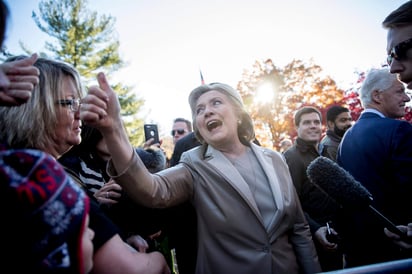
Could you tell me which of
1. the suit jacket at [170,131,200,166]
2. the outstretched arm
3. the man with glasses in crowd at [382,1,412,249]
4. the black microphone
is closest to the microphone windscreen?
the black microphone

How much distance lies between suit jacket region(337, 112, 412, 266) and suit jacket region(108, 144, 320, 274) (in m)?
0.67

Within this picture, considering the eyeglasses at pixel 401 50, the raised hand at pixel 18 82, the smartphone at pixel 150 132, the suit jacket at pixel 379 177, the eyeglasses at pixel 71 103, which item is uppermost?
the raised hand at pixel 18 82

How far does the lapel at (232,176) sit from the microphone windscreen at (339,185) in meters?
0.53

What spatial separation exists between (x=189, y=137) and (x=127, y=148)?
2.57 meters

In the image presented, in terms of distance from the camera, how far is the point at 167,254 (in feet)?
9.87

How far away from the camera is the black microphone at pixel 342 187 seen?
1.83 m

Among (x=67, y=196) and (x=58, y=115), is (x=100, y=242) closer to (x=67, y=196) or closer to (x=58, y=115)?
(x=67, y=196)

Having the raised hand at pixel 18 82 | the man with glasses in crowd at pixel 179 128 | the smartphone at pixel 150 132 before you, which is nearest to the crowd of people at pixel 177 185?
the raised hand at pixel 18 82

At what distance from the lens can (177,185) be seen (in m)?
1.91

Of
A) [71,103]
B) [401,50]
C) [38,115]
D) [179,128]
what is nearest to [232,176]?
[71,103]

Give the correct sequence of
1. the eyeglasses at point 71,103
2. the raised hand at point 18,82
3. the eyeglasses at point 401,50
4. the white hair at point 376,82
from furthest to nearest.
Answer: the white hair at point 376,82
the eyeglasses at point 401,50
the eyeglasses at point 71,103
the raised hand at point 18,82

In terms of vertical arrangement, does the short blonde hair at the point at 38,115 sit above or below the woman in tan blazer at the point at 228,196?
above

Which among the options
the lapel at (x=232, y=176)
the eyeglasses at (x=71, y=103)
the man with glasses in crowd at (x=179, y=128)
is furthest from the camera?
the man with glasses in crowd at (x=179, y=128)

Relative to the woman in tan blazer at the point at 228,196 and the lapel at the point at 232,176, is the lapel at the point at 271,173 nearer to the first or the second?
the woman in tan blazer at the point at 228,196
